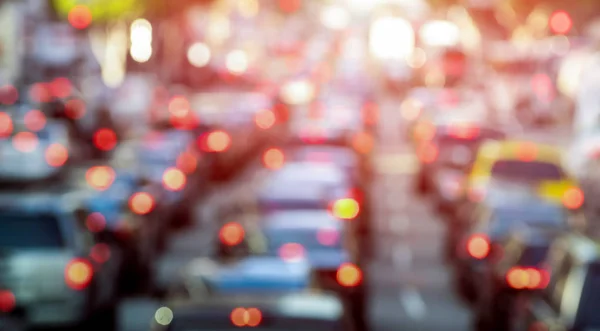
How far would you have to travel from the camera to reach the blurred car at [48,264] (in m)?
12.8

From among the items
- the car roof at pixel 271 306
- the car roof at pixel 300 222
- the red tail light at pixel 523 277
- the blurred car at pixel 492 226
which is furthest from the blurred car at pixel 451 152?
the car roof at pixel 271 306

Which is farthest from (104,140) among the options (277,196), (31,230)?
(31,230)

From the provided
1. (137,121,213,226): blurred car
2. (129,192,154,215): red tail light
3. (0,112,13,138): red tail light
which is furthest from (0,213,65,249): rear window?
(0,112,13,138): red tail light

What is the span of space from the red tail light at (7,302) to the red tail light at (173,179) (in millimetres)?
10013

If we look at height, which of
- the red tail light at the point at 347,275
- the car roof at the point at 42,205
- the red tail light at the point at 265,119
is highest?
the red tail light at the point at 265,119

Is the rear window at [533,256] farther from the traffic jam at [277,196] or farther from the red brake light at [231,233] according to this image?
the red brake light at [231,233]

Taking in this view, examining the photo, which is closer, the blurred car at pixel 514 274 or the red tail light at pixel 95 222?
the blurred car at pixel 514 274

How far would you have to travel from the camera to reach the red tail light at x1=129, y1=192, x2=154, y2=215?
62.6 ft

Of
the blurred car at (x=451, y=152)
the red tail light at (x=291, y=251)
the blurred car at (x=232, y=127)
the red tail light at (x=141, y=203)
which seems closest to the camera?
the red tail light at (x=291, y=251)

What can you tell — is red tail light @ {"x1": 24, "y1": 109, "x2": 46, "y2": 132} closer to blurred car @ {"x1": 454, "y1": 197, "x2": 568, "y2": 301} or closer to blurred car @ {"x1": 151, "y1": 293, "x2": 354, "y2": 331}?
blurred car @ {"x1": 454, "y1": 197, "x2": 568, "y2": 301}

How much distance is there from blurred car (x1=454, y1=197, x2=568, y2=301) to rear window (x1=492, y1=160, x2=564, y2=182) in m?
3.11

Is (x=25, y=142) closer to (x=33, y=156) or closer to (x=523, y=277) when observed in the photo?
(x=33, y=156)

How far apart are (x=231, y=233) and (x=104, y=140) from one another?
62.9 ft

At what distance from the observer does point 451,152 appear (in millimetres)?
25234
